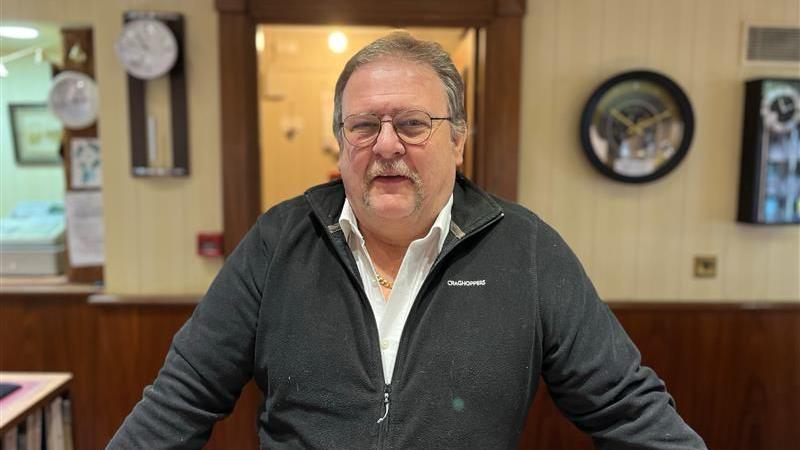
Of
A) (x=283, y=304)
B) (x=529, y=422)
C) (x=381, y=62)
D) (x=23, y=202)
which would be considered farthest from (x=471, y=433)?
(x=23, y=202)

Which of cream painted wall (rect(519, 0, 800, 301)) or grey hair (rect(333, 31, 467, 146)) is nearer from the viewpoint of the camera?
grey hair (rect(333, 31, 467, 146))

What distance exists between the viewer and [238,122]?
2.06 meters

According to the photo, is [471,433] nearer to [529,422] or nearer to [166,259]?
[529,422]

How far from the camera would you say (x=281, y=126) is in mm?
3891

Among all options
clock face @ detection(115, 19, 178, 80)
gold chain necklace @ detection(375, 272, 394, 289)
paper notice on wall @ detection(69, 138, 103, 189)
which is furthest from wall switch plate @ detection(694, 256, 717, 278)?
paper notice on wall @ detection(69, 138, 103, 189)

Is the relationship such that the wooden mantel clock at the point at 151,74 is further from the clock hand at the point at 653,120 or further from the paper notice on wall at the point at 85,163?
the clock hand at the point at 653,120

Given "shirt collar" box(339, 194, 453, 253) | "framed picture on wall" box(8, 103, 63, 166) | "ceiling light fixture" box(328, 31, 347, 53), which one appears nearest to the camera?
"shirt collar" box(339, 194, 453, 253)

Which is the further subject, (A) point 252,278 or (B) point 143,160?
(B) point 143,160

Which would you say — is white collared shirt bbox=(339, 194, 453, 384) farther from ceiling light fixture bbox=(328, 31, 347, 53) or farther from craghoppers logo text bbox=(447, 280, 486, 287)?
ceiling light fixture bbox=(328, 31, 347, 53)

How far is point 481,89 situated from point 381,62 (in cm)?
124

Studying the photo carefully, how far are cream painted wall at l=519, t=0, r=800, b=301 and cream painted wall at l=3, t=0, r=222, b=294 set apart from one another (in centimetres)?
126

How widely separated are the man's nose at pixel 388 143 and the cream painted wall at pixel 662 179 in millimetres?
1250

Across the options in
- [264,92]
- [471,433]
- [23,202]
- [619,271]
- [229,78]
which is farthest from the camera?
[264,92]

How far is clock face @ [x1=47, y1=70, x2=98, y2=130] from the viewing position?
2.13m
